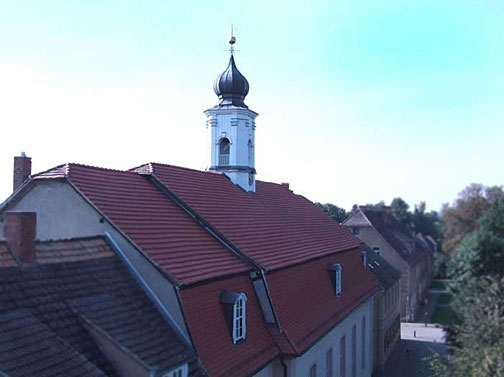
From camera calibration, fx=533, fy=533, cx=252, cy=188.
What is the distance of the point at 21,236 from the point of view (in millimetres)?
10727

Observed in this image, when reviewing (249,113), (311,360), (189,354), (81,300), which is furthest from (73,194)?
(249,113)

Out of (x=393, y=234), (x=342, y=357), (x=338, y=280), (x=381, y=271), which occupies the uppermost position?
(x=393, y=234)

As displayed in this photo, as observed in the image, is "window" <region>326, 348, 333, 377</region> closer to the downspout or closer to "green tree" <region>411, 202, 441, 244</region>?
the downspout

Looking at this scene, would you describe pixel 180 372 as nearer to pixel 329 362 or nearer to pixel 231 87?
pixel 329 362

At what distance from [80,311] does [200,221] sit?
6629 millimetres

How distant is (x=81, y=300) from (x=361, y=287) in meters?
18.9

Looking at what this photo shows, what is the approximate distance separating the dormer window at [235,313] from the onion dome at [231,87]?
12556 millimetres

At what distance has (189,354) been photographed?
1178 centimetres

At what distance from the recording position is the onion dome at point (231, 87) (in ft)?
82.2

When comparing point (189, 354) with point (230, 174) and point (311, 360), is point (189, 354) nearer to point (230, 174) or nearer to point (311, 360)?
point (311, 360)

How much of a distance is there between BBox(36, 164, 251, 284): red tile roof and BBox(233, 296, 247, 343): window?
0.98 meters

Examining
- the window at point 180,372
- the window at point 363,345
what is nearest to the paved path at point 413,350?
the window at point 363,345

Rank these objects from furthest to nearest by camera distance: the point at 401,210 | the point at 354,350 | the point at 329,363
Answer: the point at 401,210, the point at 354,350, the point at 329,363

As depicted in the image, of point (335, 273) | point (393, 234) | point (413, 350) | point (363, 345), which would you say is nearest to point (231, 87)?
point (335, 273)
